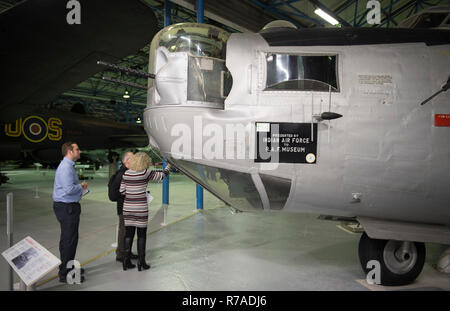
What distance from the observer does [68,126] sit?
538 inches

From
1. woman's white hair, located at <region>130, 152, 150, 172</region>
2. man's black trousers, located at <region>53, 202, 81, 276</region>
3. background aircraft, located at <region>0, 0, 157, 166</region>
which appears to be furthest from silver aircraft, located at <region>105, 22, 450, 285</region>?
background aircraft, located at <region>0, 0, 157, 166</region>

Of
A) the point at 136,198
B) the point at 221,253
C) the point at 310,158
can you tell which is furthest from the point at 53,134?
the point at 310,158

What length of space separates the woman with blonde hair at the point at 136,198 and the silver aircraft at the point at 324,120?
0.79 meters

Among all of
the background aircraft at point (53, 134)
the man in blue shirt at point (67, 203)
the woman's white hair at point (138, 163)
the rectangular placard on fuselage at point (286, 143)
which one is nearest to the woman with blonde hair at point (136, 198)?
the woman's white hair at point (138, 163)

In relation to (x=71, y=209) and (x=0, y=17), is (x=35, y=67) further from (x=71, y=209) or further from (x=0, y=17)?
(x=71, y=209)

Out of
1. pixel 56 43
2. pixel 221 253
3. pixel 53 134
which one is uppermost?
pixel 56 43

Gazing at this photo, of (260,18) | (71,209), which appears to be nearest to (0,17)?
(71,209)

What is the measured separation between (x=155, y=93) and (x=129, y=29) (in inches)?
81.3

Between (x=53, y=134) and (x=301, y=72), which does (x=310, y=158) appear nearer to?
(x=301, y=72)

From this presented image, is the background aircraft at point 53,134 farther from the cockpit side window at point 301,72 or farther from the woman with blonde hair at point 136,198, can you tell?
the cockpit side window at point 301,72

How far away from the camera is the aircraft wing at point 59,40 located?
4.20m

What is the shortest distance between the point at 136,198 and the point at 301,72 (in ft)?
9.32

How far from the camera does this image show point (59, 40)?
189 inches

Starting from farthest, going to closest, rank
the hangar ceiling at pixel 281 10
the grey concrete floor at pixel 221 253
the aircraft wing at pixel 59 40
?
the hangar ceiling at pixel 281 10
the aircraft wing at pixel 59 40
the grey concrete floor at pixel 221 253
